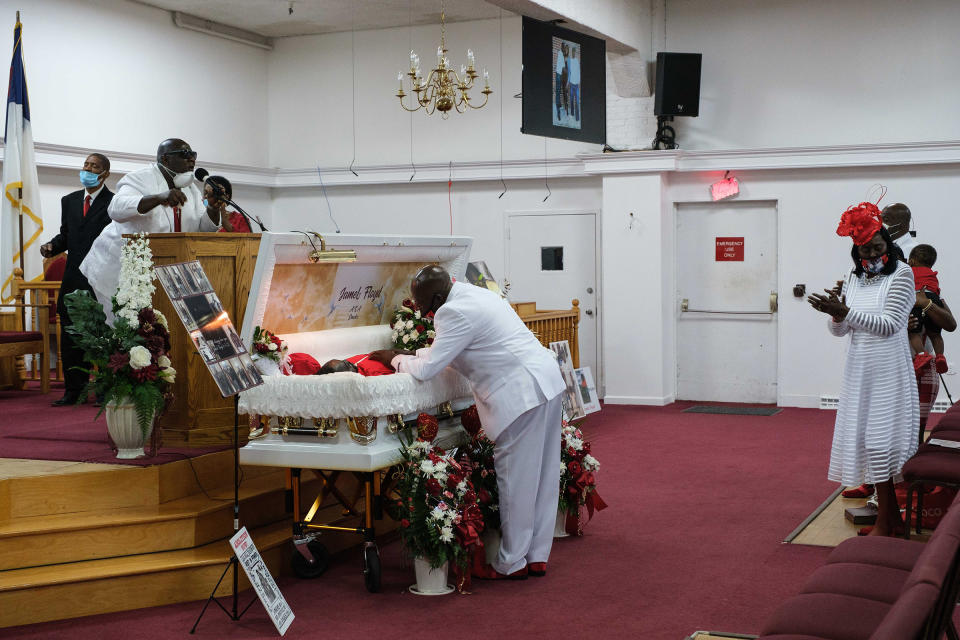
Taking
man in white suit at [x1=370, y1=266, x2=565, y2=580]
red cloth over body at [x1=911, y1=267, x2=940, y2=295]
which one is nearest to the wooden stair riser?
man in white suit at [x1=370, y1=266, x2=565, y2=580]

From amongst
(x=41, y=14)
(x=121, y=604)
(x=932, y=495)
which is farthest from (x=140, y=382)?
(x=41, y=14)

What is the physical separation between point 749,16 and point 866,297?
6640mm

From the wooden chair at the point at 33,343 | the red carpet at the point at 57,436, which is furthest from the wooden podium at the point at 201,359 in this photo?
the wooden chair at the point at 33,343

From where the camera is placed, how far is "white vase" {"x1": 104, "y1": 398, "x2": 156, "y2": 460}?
540cm

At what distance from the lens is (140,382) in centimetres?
535

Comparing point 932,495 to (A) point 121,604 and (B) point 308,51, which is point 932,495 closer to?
(A) point 121,604

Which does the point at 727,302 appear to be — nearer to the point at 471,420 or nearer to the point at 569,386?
the point at 569,386

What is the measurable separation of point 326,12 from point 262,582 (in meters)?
9.31

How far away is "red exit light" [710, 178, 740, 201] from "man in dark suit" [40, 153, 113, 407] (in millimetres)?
6446

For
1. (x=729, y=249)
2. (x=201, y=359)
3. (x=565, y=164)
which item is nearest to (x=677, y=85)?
(x=565, y=164)

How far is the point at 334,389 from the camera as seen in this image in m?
4.86

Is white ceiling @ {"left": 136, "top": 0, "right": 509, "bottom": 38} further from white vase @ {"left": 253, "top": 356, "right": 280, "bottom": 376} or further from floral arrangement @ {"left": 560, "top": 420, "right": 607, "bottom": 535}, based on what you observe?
white vase @ {"left": 253, "top": 356, "right": 280, "bottom": 376}

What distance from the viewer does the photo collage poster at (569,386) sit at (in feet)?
29.2

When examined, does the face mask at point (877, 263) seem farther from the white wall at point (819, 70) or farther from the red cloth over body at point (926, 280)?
the white wall at point (819, 70)
